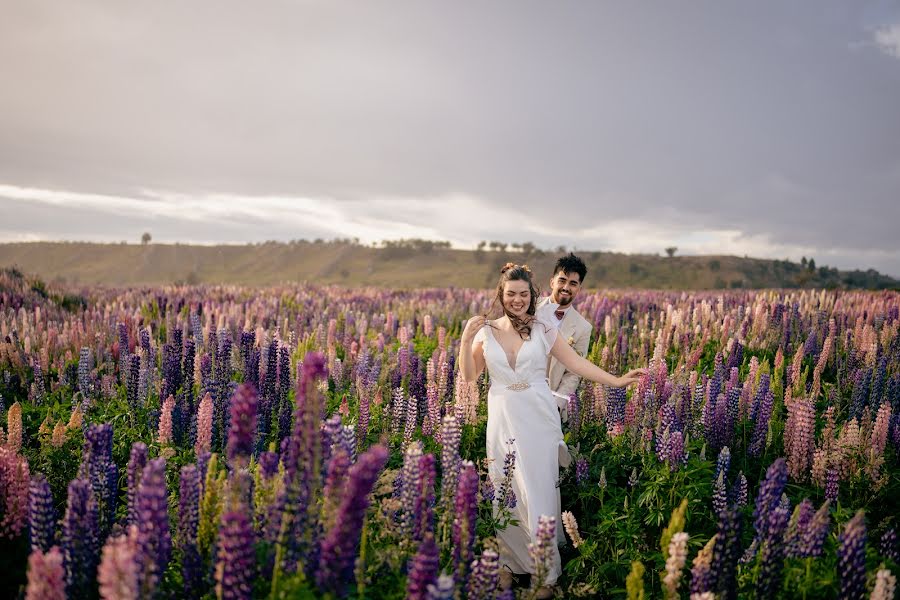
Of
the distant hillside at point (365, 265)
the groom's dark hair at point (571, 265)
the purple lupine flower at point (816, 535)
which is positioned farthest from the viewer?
the distant hillside at point (365, 265)

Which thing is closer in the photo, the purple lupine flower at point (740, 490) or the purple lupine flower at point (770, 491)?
the purple lupine flower at point (770, 491)

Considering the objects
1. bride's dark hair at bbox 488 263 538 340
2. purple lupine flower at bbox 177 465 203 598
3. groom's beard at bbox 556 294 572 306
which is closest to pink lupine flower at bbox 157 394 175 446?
purple lupine flower at bbox 177 465 203 598

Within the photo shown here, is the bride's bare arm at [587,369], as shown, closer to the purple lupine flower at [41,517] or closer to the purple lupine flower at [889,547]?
the purple lupine flower at [889,547]

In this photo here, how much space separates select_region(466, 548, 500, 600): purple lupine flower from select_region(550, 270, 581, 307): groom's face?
4.55 m

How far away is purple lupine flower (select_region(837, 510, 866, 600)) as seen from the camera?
10.00 feet

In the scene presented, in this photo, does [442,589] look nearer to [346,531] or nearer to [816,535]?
[346,531]

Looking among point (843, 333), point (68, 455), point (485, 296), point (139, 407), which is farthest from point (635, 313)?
point (68, 455)

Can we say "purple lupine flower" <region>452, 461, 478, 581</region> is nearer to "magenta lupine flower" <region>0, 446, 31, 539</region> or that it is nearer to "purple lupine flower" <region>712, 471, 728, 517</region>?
"purple lupine flower" <region>712, 471, 728, 517</region>

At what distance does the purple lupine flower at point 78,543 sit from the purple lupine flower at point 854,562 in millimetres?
4214

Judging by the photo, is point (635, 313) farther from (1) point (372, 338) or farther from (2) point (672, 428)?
(2) point (672, 428)

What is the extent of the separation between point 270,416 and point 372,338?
5.31 meters

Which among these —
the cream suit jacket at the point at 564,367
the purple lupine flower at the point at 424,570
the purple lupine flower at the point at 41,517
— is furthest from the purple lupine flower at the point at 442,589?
the cream suit jacket at the point at 564,367

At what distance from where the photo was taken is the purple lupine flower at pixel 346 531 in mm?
2355

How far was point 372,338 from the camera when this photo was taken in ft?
35.6
